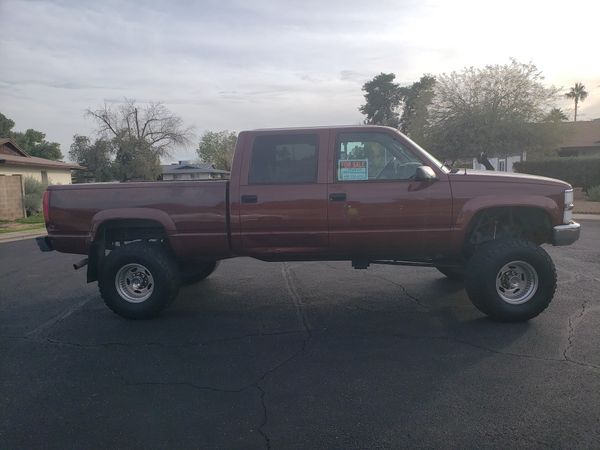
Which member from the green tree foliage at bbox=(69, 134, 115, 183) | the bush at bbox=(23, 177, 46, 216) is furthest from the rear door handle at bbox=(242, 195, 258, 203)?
the green tree foliage at bbox=(69, 134, 115, 183)

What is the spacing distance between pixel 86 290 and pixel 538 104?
30350 millimetres

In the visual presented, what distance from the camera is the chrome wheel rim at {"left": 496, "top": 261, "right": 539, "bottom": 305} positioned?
216 inches

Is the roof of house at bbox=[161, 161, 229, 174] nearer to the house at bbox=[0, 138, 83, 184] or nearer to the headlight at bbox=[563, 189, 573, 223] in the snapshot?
the headlight at bbox=[563, 189, 573, 223]

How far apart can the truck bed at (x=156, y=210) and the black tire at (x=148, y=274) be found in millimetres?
243

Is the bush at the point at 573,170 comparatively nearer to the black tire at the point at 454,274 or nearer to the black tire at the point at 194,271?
the black tire at the point at 454,274

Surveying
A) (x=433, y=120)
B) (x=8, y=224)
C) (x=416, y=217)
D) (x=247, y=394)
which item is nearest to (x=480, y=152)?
(x=433, y=120)

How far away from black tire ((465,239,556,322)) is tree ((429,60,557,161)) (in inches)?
1058

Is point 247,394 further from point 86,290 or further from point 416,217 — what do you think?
point 86,290

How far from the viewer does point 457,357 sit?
4488 mm

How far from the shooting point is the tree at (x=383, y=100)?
2753 inches

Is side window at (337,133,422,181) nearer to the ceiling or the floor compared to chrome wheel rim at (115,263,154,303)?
nearer to the ceiling

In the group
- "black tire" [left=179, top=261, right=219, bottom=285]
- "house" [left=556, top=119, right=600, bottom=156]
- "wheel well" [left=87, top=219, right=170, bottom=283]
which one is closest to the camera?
"wheel well" [left=87, top=219, right=170, bottom=283]

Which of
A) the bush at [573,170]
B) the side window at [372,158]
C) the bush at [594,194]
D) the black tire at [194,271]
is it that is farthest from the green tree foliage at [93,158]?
the side window at [372,158]

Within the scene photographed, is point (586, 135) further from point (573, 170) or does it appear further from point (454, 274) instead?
point (454, 274)
